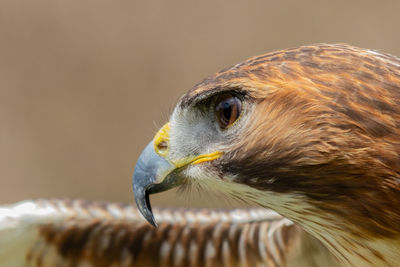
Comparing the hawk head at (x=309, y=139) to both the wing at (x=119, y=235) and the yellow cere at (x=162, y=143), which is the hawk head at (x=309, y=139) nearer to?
the yellow cere at (x=162, y=143)

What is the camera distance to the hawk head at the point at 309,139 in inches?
47.4

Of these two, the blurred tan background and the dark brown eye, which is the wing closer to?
the dark brown eye

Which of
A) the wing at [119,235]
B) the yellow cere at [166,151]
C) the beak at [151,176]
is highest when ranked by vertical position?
the yellow cere at [166,151]

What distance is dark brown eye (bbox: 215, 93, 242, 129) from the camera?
1337 mm

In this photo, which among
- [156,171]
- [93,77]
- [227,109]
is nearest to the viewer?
[227,109]

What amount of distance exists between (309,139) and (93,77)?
3.00 meters

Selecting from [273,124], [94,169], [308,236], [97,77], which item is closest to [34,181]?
[94,169]

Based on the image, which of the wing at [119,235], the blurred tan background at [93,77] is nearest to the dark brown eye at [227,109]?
the wing at [119,235]

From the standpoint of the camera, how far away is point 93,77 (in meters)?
4.07

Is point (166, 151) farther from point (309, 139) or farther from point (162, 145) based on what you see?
point (309, 139)

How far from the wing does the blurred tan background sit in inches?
79.6

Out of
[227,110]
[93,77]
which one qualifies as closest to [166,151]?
[227,110]

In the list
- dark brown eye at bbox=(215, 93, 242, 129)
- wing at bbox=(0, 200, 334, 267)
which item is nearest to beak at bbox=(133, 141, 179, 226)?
dark brown eye at bbox=(215, 93, 242, 129)

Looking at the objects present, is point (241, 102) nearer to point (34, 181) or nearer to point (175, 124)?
point (175, 124)
